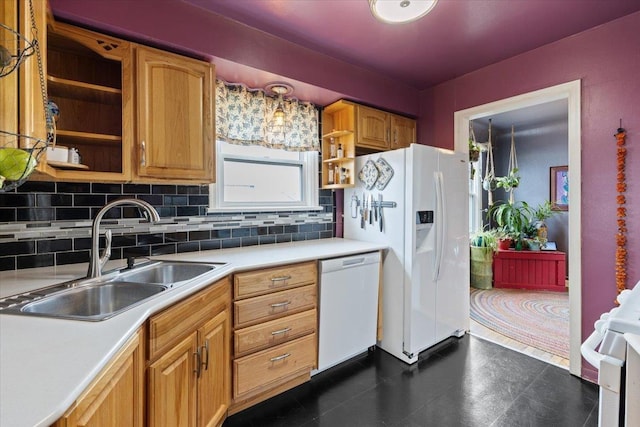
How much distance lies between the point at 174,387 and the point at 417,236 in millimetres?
1842

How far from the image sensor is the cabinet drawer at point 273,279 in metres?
1.71

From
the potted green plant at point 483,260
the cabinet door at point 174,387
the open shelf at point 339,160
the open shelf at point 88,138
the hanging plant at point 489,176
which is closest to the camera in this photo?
the cabinet door at point 174,387

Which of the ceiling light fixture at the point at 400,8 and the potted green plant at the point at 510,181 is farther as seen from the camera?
the potted green plant at the point at 510,181

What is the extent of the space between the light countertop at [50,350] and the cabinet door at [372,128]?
1747 millimetres

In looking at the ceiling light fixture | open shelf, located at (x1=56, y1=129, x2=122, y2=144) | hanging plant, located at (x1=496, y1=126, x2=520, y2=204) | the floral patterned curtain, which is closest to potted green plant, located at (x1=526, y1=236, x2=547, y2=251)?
hanging plant, located at (x1=496, y1=126, x2=520, y2=204)

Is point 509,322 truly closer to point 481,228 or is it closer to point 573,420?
point 573,420

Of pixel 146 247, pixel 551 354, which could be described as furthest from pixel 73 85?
pixel 551 354

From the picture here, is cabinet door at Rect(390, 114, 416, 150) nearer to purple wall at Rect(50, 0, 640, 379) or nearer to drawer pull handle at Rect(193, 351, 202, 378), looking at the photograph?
purple wall at Rect(50, 0, 640, 379)

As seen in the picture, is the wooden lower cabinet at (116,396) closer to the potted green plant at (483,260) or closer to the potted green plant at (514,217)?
the potted green plant at (483,260)

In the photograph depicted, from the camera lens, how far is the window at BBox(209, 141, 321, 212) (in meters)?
2.36

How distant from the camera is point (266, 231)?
8.27ft

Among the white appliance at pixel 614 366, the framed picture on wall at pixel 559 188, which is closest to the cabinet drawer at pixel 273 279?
the white appliance at pixel 614 366

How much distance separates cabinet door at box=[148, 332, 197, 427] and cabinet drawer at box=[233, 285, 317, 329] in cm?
38

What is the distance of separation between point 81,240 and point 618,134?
3.39m
